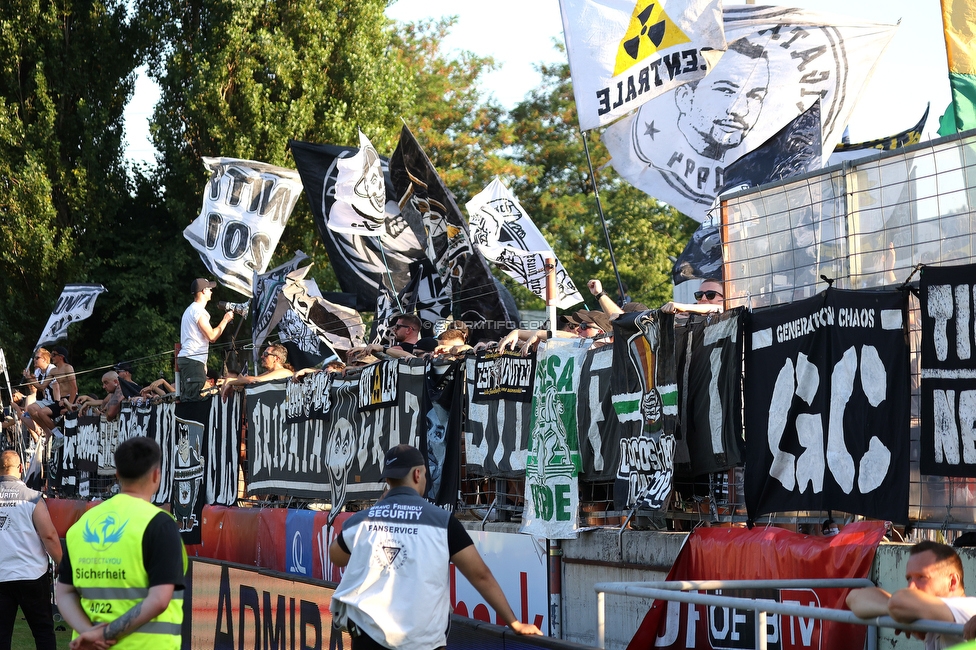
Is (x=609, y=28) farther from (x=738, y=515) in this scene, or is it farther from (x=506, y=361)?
(x=738, y=515)

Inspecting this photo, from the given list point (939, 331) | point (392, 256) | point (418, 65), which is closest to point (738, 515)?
point (939, 331)

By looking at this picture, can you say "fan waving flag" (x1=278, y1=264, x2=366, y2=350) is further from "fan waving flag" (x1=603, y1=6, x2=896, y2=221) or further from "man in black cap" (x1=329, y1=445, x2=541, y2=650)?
"man in black cap" (x1=329, y1=445, x2=541, y2=650)

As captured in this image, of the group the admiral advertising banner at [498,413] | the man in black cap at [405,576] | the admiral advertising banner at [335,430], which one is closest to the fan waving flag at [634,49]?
the admiral advertising banner at [498,413]

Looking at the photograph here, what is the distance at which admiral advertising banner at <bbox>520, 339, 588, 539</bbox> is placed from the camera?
29.7ft

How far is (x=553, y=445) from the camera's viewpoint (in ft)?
30.1

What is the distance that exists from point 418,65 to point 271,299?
31.3m

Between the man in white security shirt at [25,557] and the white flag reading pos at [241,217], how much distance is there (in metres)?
8.05

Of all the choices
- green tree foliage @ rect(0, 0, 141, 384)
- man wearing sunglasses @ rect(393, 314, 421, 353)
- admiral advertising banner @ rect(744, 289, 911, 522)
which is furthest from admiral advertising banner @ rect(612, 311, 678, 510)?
green tree foliage @ rect(0, 0, 141, 384)

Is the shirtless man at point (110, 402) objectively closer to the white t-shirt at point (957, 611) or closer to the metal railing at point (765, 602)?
the metal railing at point (765, 602)

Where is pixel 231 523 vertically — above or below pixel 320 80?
below

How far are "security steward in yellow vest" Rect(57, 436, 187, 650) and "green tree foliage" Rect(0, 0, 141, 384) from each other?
26597 mm

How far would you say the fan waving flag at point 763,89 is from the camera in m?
11.2

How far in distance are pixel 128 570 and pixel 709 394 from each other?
3945 mm

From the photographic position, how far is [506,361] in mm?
9672
